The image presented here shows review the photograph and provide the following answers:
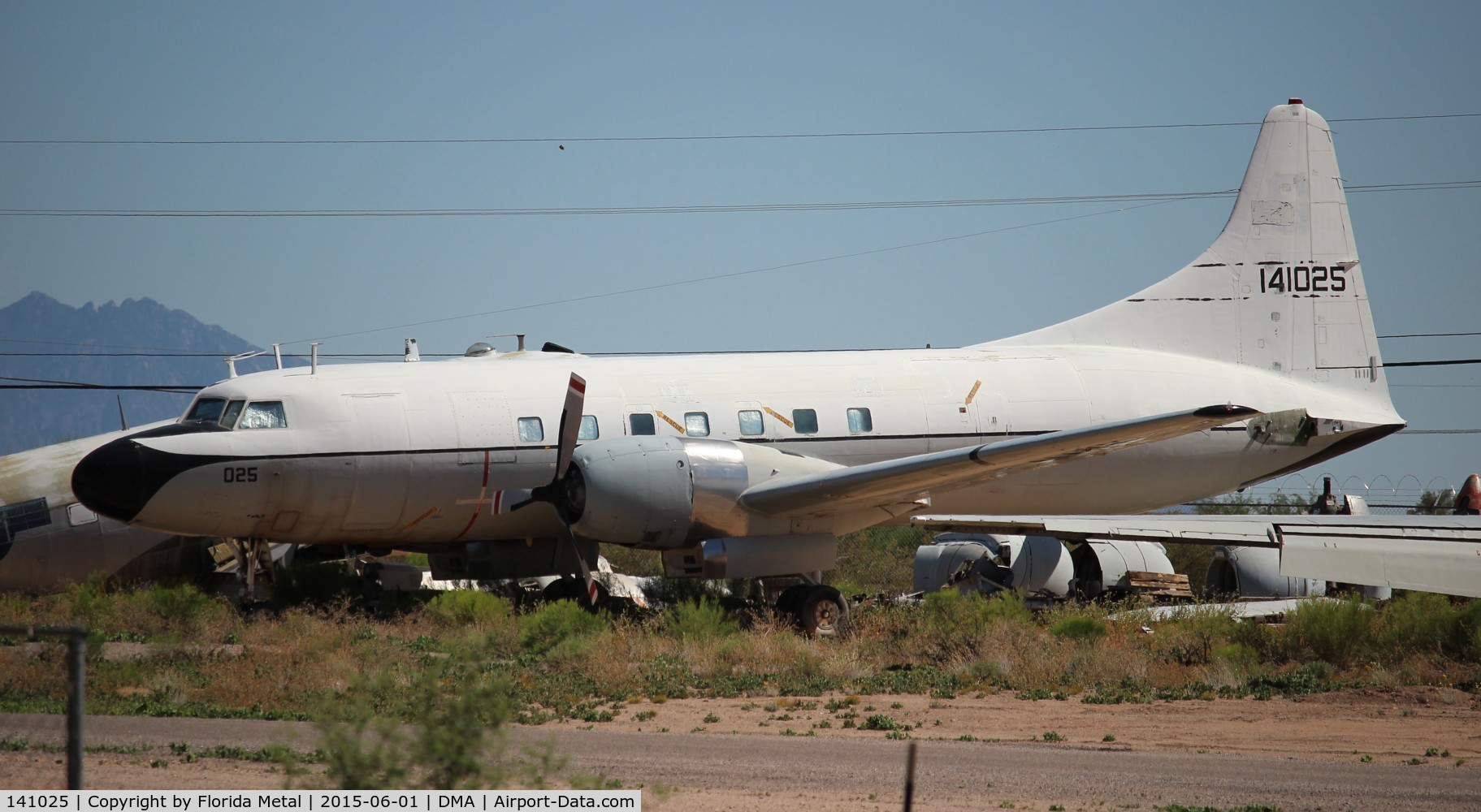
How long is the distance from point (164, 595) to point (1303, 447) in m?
17.2

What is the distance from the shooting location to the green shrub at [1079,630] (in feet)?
52.0

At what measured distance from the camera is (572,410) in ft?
52.2

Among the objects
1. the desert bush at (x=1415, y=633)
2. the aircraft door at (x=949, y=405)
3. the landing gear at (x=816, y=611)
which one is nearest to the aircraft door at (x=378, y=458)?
the landing gear at (x=816, y=611)

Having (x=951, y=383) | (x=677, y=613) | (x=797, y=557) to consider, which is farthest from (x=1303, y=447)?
(x=677, y=613)

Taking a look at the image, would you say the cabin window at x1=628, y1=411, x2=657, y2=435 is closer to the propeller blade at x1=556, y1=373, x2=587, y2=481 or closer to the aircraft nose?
the propeller blade at x1=556, y1=373, x2=587, y2=481

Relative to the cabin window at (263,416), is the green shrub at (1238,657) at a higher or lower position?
lower

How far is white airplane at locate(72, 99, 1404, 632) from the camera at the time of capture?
15.7 meters

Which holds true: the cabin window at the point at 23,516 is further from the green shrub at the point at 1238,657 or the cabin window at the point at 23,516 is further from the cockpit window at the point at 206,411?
the green shrub at the point at 1238,657

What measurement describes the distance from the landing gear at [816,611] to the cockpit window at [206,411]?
25.8ft

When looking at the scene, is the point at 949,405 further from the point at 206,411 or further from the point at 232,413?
the point at 206,411

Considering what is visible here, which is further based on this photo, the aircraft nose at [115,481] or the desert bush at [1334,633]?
the aircraft nose at [115,481]

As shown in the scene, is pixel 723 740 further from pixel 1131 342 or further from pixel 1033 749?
pixel 1131 342
